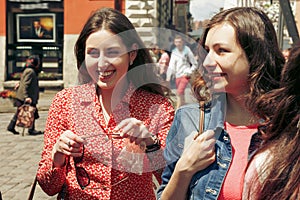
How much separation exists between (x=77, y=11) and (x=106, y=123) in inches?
510

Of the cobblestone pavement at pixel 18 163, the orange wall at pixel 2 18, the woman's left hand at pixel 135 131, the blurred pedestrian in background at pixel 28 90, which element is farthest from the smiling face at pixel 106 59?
the orange wall at pixel 2 18

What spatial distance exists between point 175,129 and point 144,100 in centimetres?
37

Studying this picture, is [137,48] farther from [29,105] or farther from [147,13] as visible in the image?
[147,13]

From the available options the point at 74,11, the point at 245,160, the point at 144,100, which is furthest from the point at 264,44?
the point at 74,11

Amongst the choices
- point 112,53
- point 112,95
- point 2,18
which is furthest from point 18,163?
point 2,18

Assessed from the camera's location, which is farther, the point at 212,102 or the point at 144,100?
the point at 144,100

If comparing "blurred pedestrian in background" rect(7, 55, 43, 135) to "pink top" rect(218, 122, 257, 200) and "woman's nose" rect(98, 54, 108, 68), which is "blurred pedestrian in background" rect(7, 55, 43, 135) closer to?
"woman's nose" rect(98, 54, 108, 68)

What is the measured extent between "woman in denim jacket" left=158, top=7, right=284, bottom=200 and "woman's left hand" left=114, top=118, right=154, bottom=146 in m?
0.11

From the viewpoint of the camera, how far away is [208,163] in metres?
1.87

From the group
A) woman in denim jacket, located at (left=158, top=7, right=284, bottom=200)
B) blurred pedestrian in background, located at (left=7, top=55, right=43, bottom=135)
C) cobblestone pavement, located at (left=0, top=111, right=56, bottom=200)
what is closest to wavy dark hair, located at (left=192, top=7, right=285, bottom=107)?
woman in denim jacket, located at (left=158, top=7, right=284, bottom=200)

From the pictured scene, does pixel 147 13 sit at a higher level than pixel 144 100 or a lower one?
higher

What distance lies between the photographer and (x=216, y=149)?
6.20 feet

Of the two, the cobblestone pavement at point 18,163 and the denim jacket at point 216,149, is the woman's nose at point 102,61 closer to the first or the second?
the denim jacket at point 216,149

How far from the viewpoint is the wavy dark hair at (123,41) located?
234 centimetres
